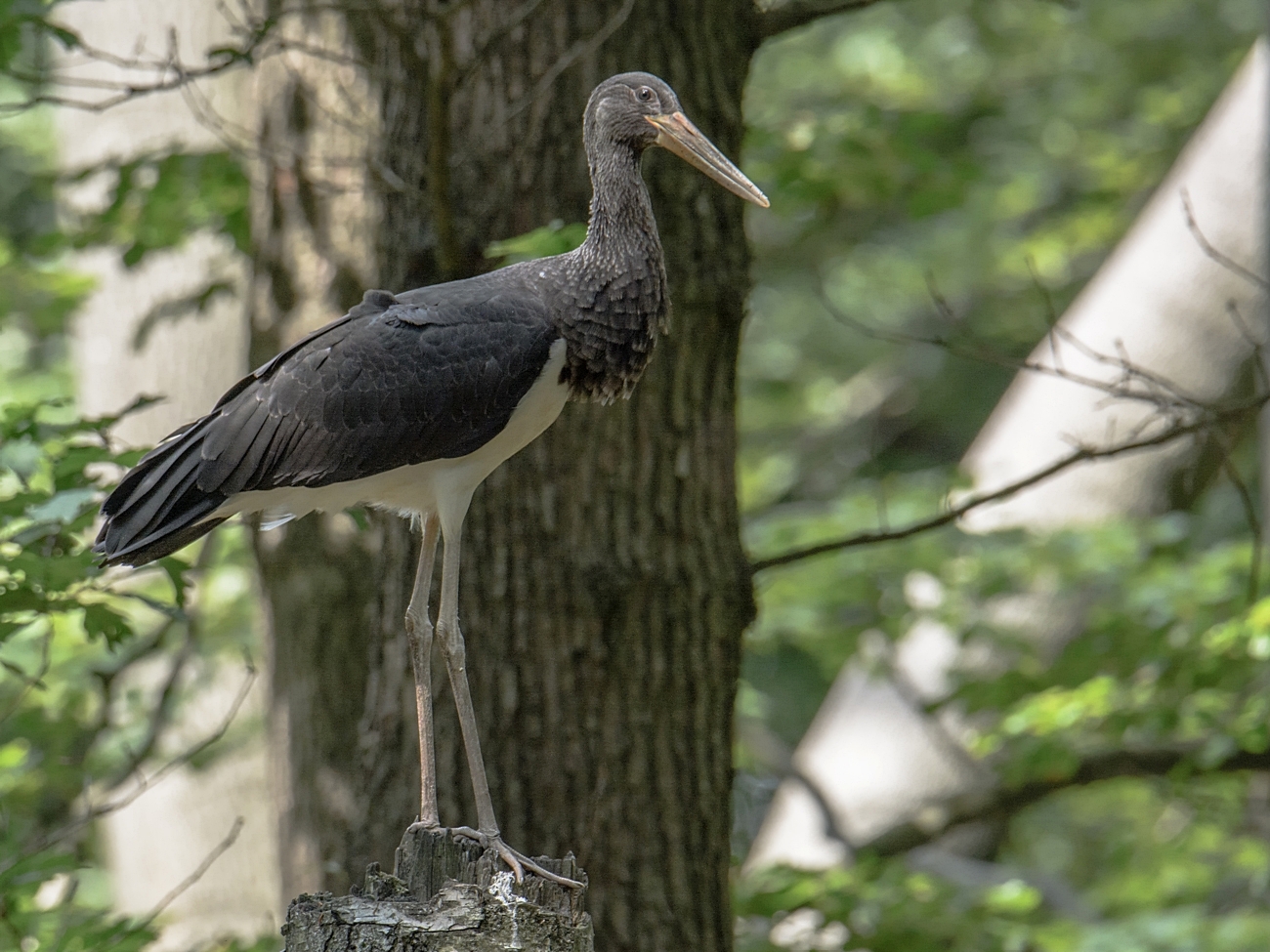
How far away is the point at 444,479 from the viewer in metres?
3.20

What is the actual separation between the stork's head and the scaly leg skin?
39.2 inches

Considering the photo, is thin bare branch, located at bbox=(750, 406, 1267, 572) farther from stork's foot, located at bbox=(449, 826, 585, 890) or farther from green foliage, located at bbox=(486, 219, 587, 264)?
A: stork's foot, located at bbox=(449, 826, 585, 890)

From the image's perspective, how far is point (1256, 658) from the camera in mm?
5145

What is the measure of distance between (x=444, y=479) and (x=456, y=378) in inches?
11.0

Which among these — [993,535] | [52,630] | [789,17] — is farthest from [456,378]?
[993,535]

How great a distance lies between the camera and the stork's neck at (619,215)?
310 centimetres

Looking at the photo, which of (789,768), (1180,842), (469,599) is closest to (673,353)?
(469,599)

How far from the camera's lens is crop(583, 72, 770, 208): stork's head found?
3.09 metres

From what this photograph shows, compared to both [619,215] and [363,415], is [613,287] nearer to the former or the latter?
[619,215]

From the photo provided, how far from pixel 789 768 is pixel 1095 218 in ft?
19.3

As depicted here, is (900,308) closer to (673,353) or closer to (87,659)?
(87,659)

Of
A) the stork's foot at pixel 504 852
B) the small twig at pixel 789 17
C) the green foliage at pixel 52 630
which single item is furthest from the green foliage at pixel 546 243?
the stork's foot at pixel 504 852

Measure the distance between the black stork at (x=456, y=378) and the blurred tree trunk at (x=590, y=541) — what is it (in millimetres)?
727

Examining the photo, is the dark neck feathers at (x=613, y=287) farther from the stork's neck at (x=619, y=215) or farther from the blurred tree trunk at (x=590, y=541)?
the blurred tree trunk at (x=590, y=541)
